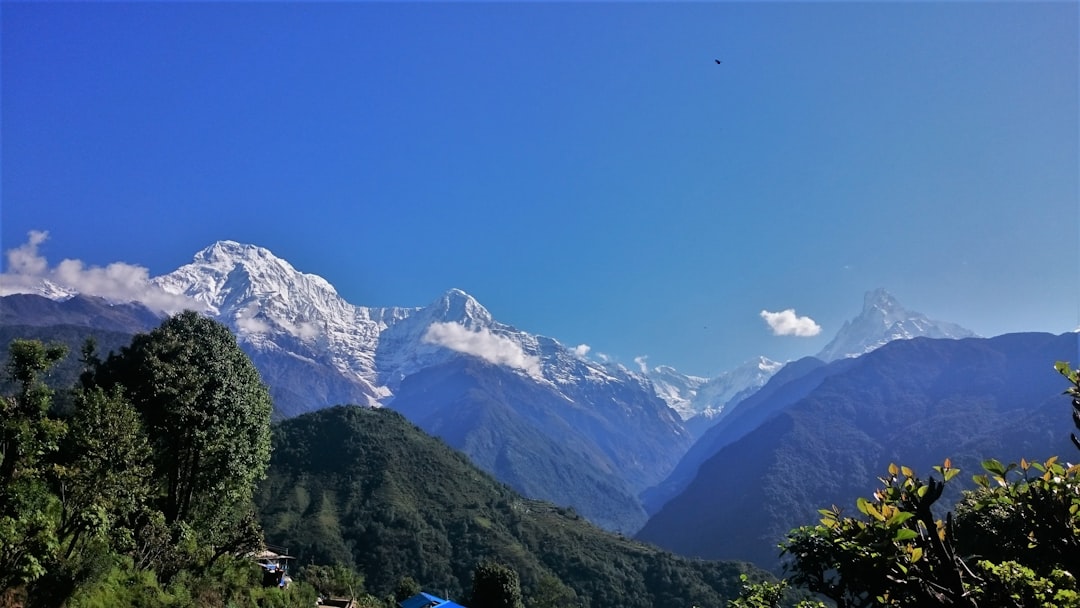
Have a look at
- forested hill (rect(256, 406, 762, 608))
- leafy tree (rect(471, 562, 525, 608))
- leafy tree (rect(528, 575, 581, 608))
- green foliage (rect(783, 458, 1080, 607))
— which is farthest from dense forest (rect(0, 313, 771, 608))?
forested hill (rect(256, 406, 762, 608))

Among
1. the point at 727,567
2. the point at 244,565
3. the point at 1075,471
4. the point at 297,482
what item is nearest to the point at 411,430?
the point at 297,482

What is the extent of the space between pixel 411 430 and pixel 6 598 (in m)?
159

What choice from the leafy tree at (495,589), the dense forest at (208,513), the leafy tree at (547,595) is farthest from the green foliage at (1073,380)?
the leafy tree at (547,595)

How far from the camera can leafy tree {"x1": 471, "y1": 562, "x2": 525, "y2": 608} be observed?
52.9 m

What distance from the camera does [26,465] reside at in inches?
458

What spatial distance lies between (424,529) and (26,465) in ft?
378

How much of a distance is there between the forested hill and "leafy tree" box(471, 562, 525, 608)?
3260 centimetres

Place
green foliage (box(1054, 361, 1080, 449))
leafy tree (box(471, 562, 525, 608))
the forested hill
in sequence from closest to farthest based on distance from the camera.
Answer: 1. green foliage (box(1054, 361, 1080, 449))
2. leafy tree (box(471, 562, 525, 608))
3. the forested hill

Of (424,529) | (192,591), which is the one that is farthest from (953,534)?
(424,529)

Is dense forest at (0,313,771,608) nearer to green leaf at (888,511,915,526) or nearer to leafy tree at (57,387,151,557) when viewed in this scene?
leafy tree at (57,387,151,557)

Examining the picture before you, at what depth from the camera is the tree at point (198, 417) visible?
19.3 meters

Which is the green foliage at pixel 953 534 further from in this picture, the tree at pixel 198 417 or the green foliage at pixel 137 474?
the tree at pixel 198 417

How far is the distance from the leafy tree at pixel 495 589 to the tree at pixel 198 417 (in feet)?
114

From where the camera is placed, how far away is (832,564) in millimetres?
11227
